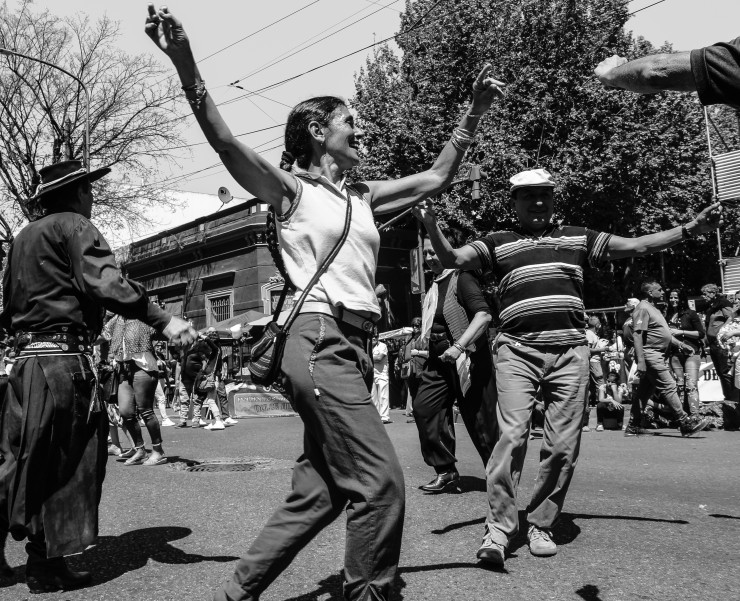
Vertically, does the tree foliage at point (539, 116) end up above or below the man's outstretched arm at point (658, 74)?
above

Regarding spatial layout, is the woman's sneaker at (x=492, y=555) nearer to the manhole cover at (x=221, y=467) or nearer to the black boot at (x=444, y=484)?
the black boot at (x=444, y=484)

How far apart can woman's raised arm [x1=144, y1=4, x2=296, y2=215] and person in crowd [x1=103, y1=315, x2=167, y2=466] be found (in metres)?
6.00

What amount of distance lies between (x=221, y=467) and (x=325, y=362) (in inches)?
227

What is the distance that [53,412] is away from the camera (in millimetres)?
3980

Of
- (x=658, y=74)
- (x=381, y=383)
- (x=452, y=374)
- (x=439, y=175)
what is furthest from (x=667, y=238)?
(x=381, y=383)

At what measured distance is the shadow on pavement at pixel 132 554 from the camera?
4.26m

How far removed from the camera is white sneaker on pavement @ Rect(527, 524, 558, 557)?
167 inches

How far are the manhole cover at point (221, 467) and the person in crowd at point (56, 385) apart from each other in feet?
13.2

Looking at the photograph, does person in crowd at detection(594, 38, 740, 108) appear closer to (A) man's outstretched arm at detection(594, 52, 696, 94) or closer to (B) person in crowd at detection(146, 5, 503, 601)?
(A) man's outstretched arm at detection(594, 52, 696, 94)

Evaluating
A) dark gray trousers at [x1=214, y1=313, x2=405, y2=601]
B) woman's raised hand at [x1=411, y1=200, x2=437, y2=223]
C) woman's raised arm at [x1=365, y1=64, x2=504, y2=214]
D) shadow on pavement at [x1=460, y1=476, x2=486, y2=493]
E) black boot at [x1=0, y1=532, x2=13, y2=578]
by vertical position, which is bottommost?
shadow on pavement at [x1=460, y1=476, x2=486, y2=493]

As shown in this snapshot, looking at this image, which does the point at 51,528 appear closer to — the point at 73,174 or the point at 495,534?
the point at 73,174

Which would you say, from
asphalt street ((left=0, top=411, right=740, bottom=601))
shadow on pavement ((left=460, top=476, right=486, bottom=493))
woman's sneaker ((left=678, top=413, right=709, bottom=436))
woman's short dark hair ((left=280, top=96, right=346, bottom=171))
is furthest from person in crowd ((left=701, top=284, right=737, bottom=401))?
woman's short dark hair ((left=280, top=96, right=346, bottom=171))

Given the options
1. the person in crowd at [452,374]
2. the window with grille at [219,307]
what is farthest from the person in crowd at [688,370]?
the window with grille at [219,307]

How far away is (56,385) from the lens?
402 cm
